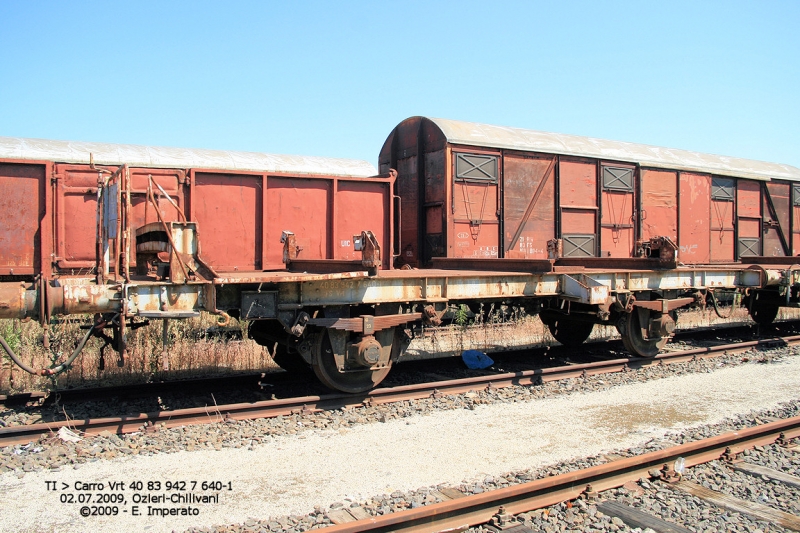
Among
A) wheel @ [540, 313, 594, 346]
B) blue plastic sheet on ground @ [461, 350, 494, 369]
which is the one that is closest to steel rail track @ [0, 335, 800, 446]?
blue plastic sheet on ground @ [461, 350, 494, 369]

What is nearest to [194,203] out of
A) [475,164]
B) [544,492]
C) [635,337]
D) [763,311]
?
[475,164]

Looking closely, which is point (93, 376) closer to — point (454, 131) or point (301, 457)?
point (301, 457)

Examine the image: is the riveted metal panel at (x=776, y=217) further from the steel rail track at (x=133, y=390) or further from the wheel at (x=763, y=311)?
the steel rail track at (x=133, y=390)

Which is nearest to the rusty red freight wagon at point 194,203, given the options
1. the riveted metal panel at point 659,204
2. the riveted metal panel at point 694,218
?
the riveted metal panel at point 659,204

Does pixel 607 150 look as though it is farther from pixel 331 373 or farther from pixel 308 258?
pixel 331 373

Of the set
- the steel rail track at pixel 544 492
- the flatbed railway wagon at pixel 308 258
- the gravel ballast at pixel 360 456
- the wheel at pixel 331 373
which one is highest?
the flatbed railway wagon at pixel 308 258

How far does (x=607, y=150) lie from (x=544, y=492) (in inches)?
432

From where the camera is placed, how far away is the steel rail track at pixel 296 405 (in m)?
5.86

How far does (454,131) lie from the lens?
11070mm

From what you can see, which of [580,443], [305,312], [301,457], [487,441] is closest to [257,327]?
[305,312]

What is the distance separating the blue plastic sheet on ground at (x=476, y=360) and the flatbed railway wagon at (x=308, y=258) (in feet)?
3.09

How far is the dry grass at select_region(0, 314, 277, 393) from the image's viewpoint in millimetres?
8117

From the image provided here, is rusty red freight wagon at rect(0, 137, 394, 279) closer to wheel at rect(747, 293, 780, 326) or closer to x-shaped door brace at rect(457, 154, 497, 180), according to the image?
x-shaped door brace at rect(457, 154, 497, 180)

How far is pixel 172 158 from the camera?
1112 cm
